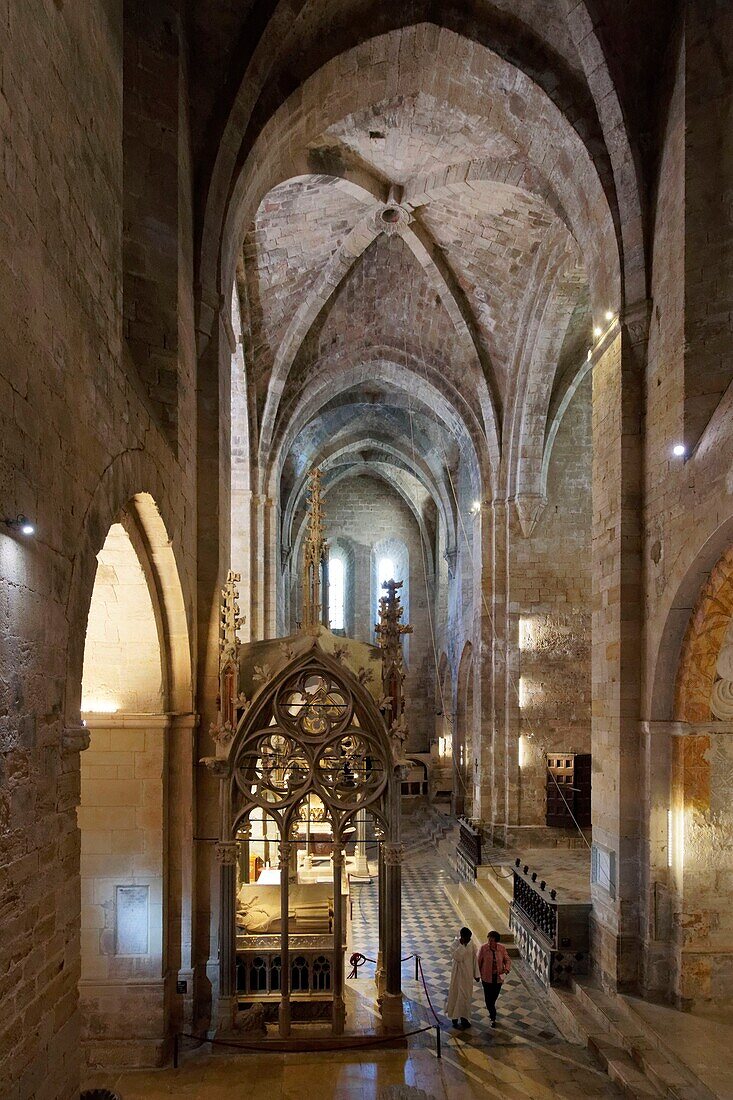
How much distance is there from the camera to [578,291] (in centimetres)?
1403

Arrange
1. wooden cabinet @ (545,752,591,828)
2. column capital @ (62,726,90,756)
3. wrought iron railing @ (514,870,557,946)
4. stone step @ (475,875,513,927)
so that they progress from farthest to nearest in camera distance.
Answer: wooden cabinet @ (545,752,591,828)
stone step @ (475,875,513,927)
wrought iron railing @ (514,870,557,946)
column capital @ (62,726,90,756)

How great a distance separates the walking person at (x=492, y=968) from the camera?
8.71m

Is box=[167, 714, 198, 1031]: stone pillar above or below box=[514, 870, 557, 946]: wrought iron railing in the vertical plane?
above

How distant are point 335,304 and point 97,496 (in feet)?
40.6

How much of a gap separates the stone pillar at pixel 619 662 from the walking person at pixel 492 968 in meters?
1.10

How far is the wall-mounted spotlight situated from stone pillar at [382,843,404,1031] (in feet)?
17.5

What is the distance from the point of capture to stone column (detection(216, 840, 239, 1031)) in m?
7.62

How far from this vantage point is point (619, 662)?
8844 millimetres

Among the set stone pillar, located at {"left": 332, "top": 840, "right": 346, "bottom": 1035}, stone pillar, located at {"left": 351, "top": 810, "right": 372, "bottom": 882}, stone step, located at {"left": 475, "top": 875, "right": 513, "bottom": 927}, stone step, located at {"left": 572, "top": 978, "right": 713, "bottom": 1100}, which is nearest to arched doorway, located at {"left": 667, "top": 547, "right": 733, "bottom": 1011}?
stone step, located at {"left": 572, "top": 978, "right": 713, "bottom": 1100}

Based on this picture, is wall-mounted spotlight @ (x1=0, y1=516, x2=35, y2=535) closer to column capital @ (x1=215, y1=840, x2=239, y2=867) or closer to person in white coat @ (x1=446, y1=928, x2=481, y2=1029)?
column capital @ (x1=215, y1=840, x2=239, y2=867)

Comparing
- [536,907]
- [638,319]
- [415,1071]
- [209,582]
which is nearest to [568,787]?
[536,907]

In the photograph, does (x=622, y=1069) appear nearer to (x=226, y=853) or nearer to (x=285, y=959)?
(x=285, y=959)

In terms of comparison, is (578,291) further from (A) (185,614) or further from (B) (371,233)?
(A) (185,614)

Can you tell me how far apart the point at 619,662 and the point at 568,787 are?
888 cm
